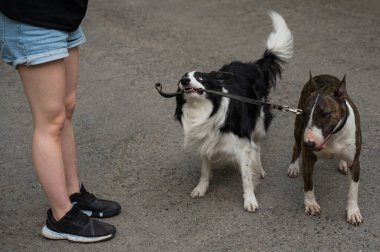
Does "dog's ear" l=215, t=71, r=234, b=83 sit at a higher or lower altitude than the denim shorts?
lower

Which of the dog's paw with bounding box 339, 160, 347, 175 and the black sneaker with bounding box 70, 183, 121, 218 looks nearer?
the black sneaker with bounding box 70, 183, 121, 218

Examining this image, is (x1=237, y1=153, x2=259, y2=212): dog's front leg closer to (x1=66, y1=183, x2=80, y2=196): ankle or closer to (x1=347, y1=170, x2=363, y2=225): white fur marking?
(x1=347, y1=170, x2=363, y2=225): white fur marking

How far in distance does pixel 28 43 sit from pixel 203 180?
5.66ft

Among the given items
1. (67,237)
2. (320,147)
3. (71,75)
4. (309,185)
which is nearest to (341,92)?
(320,147)

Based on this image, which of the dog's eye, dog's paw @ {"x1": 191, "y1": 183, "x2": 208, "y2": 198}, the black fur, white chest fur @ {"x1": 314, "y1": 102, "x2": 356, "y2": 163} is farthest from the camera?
dog's paw @ {"x1": 191, "y1": 183, "x2": 208, "y2": 198}

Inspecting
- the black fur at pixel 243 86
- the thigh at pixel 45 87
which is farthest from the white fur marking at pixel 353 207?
the thigh at pixel 45 87

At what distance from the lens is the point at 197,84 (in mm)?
3490

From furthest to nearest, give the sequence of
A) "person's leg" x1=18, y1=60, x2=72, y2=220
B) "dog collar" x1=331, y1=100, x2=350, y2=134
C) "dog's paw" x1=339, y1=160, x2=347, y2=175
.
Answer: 1. "dog's paw" x1=339, y1=160, x2=347, y2=175
2. "dog collar" x1=331, y1=100, x2=350, y2=134
3. "person's leg" x1=18, y1=60, x2=72, y2=220

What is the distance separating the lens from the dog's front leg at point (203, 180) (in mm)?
3998

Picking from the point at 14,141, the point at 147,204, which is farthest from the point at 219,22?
the point at 147,204

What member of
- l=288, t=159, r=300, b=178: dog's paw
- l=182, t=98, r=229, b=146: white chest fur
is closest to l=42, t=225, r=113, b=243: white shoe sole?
l=182, t=98, r=229, b=146: white chest fur

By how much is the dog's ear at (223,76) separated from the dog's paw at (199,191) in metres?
0.81

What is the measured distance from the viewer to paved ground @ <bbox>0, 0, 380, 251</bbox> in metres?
3.54

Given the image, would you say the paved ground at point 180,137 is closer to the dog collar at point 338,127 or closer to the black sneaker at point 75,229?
the black sneaker at point 75,229
